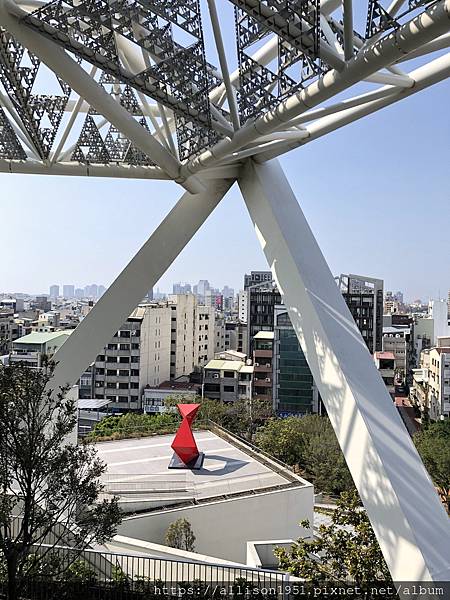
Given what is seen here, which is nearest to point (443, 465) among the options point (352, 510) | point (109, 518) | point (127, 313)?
point (352, 510)

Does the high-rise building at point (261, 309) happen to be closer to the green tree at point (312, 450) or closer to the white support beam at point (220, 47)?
the green tree at point (312, 450)

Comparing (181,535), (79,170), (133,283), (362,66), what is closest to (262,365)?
(181,535)

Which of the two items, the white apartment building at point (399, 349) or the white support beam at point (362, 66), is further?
the white apartment building at point (399, 349)

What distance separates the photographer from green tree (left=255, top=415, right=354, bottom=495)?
21609mm

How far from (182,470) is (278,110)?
12.3 meters

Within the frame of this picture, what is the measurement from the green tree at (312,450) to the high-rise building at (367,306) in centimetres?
1646

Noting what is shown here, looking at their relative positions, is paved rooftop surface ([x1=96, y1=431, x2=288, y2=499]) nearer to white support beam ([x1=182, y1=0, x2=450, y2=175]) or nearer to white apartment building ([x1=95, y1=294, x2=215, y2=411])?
white support beam ([x1=182, y1=0, x2=450, y2=175])

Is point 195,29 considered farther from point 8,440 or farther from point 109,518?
point 109,518

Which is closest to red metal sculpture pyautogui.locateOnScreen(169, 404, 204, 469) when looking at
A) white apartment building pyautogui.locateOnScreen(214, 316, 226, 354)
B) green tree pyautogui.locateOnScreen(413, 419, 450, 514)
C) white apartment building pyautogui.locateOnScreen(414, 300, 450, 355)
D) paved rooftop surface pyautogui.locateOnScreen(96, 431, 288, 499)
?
paved rooftop surface pyautogui.locateOnScreen(96, 431, 288, 499)

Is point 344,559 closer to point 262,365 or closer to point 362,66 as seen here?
point 362,66

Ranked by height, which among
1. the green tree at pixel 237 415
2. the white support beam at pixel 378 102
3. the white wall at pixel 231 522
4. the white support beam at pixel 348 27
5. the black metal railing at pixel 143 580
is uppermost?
the white support beam at pixel 378 102

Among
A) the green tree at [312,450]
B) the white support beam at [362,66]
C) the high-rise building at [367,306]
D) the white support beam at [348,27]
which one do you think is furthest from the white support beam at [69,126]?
the high-rise building at [367,306]

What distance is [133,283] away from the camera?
9305 mm

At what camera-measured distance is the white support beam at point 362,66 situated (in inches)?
128
